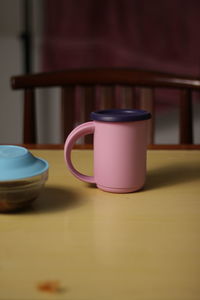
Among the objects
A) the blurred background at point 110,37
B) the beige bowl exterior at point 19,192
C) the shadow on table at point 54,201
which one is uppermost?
the blurred background at point 110,37

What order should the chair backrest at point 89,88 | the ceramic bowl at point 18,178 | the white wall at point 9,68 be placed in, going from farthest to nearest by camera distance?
the white wall at point 9,68, the chair backrest at point 89,88, the ceramic bowl at point 18,178

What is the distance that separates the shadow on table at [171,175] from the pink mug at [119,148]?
49 mm

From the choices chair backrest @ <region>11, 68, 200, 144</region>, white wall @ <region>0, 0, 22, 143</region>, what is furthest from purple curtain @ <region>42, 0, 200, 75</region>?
chair backrest @ <region>11, 68, 200, 144</region>

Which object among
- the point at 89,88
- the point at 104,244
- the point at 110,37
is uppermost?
the point at 110,37

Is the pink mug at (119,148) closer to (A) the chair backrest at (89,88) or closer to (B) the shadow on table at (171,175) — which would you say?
(B) the shadow on table at (171,175)

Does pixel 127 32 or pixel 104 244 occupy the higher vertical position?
pixel 127 32

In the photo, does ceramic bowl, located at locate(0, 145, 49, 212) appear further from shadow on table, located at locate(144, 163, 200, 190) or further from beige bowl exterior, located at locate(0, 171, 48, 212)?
shadow on table, located at locate(144, 163, 200, 190)

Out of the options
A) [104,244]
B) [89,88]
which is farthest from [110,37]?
[104,244]

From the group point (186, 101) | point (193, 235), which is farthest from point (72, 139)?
point (186, 101)

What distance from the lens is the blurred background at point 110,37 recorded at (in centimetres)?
189

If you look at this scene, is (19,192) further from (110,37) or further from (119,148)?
(110,37)

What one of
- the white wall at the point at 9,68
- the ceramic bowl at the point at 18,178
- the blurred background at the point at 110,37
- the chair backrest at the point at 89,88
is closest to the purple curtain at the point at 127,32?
the blurred background at the point at 110,37

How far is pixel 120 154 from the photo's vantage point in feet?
2.03

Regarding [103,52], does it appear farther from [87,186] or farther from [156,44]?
[87,186]
